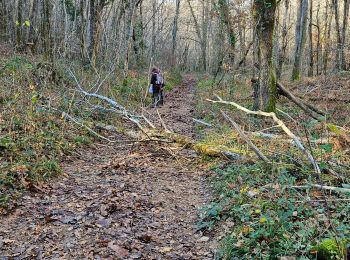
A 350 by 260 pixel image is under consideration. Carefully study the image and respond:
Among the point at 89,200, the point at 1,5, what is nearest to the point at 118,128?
the point at 89,200

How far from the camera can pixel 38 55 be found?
1594 cm

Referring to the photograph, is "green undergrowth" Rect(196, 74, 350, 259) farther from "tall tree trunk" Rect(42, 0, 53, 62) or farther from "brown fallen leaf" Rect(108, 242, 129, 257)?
"tall tree trunk" Rect(42, 0, 53, 62)

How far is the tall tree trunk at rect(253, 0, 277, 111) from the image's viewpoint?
9977 millimetres

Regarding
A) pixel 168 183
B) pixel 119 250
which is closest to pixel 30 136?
pixel 168 183

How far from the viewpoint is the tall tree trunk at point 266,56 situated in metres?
9.98

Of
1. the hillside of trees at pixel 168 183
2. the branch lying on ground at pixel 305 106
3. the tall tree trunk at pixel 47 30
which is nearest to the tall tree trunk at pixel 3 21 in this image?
the tall tree trunk at pixel 47 30

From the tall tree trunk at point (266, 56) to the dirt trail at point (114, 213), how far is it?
3487mm

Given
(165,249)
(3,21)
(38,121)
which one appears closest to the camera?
(165,249)

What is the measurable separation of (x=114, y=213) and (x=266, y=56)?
683 cm

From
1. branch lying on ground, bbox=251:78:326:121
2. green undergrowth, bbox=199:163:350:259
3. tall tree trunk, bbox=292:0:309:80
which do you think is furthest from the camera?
tall tree trunk, bbox=292:0:309:80

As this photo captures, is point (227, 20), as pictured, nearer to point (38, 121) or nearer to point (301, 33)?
point (301, 33)

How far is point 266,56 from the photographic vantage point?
396 inches

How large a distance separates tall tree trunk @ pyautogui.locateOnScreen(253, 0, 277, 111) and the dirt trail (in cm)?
349

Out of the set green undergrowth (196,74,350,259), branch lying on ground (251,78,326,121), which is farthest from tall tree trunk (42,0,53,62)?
green undergrowth (196,74,350,259)
